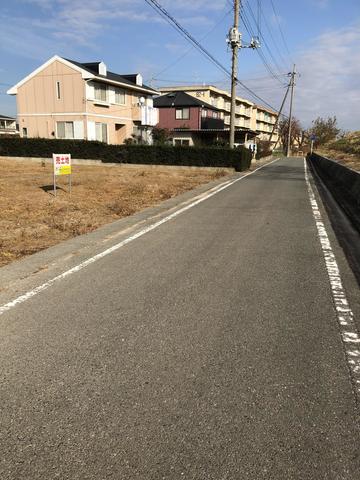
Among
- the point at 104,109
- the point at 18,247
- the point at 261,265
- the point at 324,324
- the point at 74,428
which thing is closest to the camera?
the point at 74,428

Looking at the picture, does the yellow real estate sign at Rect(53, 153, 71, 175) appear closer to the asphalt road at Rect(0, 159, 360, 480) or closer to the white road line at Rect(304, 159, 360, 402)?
the asphalt road at Rect(0, 159, 360, 480)

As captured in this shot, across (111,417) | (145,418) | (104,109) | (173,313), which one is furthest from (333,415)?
(104,109)

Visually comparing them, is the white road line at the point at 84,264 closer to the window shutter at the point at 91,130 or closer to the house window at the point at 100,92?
the window shutter at the point at 91,130

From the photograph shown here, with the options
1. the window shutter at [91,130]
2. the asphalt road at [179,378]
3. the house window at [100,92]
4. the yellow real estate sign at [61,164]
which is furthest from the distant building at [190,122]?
the asphalt road at [179,378]

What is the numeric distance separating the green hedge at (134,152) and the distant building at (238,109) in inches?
465

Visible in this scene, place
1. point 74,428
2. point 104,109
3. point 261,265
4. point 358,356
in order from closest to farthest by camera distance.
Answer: point 74,428 → point 358,356 → point 261,265 → point 104,109

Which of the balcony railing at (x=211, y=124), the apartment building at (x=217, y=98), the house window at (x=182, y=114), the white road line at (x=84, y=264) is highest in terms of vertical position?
the apartment building at (x=217, y=98)

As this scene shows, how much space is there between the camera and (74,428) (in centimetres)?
236

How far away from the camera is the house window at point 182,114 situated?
43781 millimetres

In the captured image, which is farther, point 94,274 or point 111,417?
point 94,274

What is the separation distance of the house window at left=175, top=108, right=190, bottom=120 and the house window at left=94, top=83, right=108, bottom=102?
12.5m

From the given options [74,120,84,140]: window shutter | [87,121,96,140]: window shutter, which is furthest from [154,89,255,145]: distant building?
[74,120,84,140]: window shutter

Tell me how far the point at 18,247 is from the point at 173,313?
12.4 ft

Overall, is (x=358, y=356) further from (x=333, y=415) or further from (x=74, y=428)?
(x=74, y=428)
